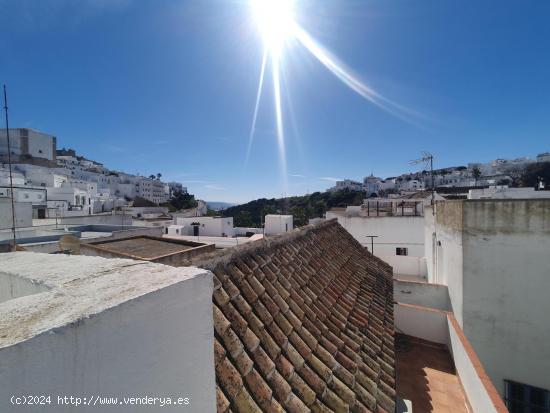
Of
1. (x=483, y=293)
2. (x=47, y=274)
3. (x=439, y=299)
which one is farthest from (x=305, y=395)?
(x=439, y=299)

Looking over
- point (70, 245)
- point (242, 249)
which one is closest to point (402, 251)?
point (242, 249)

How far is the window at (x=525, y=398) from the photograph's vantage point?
7328 millimetres

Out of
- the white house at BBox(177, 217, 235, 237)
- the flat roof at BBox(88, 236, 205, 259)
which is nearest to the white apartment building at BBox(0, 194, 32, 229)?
the flat roof at BBox(88, 236, 205, 259)

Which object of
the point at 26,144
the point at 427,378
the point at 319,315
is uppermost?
the point at 26,144

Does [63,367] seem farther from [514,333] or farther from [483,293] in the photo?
[514,333]

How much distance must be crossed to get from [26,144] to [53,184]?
16307 mm

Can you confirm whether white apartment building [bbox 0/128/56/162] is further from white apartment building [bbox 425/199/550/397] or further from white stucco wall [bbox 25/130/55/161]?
white apartment building [bbox 425/199/550/397]

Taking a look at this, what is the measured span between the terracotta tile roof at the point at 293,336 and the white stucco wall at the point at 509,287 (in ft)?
13.4

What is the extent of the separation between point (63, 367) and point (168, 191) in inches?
4325

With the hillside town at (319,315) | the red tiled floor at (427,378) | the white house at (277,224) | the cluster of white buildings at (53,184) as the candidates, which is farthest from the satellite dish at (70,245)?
the white house at (277,224)

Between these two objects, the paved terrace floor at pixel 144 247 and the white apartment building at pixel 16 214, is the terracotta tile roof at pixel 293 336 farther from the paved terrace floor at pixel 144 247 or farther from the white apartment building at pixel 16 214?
the white apartment building at pixel 16 214

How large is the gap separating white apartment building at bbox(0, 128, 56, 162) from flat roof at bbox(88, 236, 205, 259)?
58916 mm

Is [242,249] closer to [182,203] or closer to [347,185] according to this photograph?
[182,203]

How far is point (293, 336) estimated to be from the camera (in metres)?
3.38
